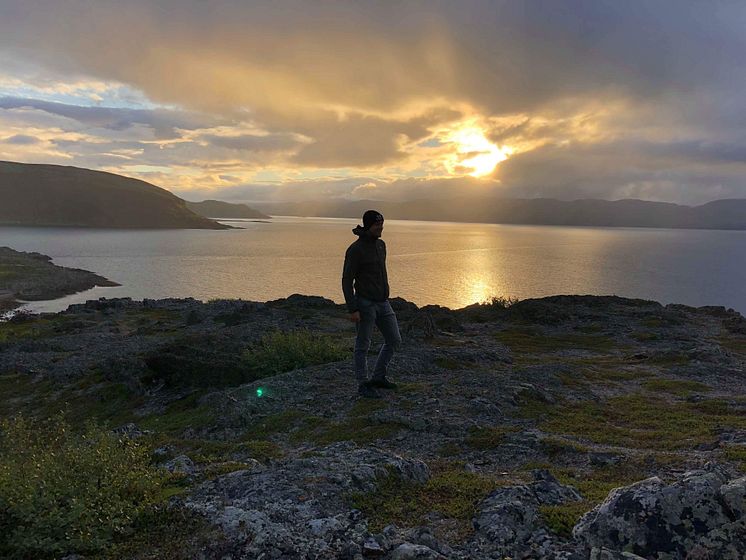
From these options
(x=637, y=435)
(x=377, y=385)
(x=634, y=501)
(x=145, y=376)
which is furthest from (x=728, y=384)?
(x=145, y=376)

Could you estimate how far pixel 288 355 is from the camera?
687 inches

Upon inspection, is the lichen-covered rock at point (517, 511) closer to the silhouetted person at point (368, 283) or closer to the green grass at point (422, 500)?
the green grass at point (422, 500)

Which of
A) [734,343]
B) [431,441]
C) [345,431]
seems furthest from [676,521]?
[734,343]

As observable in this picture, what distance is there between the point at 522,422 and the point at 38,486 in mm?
9258

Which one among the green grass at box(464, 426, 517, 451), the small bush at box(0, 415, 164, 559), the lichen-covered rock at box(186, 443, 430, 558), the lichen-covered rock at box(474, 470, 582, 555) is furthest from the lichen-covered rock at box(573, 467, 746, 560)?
the small bush at box(0, 415, 164, 559)

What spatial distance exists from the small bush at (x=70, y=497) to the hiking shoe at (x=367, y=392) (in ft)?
21.1

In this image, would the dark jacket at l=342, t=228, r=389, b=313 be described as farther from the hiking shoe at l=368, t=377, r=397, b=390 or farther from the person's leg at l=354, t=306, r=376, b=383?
the hiking shoe at l=368, t=377, r=397, b=390

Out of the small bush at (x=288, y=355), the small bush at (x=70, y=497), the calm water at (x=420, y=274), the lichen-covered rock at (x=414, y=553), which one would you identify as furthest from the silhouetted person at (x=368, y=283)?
the calm water at (x=420, y=274)

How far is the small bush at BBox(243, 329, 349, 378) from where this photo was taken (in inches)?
668

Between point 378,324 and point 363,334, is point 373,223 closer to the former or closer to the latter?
point 378,324

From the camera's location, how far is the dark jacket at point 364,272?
10289 mm

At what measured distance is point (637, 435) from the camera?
9.51 meters

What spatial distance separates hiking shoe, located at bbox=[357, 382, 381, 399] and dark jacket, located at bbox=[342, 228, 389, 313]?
2.57 metres

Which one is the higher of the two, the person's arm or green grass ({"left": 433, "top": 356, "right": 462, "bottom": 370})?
the person's arm
